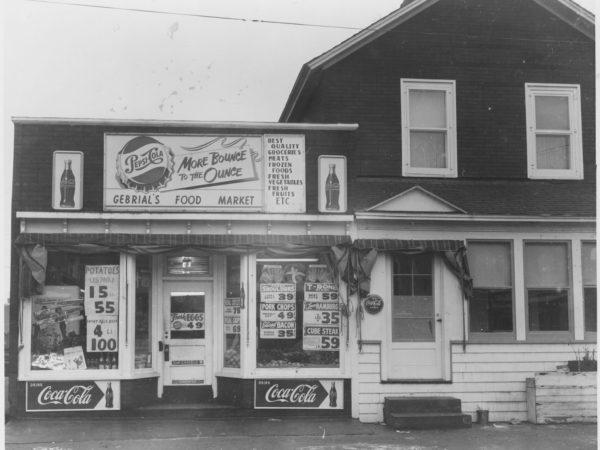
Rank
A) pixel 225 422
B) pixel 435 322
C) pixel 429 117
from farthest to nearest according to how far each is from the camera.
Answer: pixel 429 117 < pixel 435 322 < pixel 225 422

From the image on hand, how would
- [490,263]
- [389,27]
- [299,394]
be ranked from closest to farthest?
[299,394]
[490,263]
[389,27]

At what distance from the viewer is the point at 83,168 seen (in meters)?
11.2

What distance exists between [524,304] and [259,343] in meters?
4.48

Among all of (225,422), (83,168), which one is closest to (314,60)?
(83,168)

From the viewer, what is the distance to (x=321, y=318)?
11.4 metres

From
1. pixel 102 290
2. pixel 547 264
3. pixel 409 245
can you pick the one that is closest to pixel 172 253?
pixel 102 290

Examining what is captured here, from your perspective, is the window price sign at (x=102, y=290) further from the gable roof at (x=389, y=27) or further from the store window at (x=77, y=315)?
the gable roof at (x=389, y=27)

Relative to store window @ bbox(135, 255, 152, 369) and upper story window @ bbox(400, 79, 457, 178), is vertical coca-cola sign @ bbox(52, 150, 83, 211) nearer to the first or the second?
store window @ bbox(135, 255, 152, 369)

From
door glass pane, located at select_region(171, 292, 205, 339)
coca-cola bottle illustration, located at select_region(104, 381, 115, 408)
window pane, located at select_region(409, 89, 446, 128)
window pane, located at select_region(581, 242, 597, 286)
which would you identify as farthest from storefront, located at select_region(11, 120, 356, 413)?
window pane, located at select_region(581, 242, 597, 286)

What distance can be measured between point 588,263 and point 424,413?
3.91 metres

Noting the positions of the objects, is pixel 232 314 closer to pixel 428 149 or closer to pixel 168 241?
pixel 168 241

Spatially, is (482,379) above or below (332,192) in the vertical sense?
below

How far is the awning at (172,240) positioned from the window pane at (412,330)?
1.69 metres

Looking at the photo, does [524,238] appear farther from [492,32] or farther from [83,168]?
[83,168]
